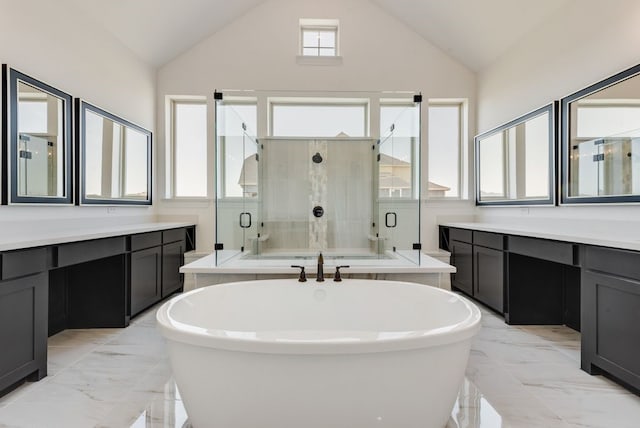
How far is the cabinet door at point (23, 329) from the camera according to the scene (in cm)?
181

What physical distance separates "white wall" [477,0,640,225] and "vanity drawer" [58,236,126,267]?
373 centimetres

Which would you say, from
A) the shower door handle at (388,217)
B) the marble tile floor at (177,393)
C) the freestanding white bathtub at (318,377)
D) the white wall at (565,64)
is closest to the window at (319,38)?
the white wall at (565,64)

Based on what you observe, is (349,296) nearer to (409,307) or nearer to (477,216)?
(409,307)

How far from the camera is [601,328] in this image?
2.04 m

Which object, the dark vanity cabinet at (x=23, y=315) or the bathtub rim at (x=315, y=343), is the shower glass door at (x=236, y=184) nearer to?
the dark vanity cabinet at (x=23, y=315)

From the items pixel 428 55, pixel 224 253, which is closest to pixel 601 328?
pixel 224 253

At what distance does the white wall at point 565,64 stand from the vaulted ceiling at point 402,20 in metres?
0.18

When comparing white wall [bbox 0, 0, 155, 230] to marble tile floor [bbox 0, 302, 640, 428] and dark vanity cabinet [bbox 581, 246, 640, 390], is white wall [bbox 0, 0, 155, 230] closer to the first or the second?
marble tile floor [bbox 0, 302, 640, 428]

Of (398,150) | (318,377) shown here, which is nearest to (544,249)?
(398,150)

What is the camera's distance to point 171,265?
12.4 feet

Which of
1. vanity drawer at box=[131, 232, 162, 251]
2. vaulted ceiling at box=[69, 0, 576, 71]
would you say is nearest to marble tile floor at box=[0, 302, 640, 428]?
vanity drawer at box=[131, 232, 162, 251]

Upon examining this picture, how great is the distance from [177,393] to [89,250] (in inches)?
49.2

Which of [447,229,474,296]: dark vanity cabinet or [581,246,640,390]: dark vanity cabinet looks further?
[447,229,474,296]: dark vanity cabinet

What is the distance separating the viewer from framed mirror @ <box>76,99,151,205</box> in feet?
9.86
